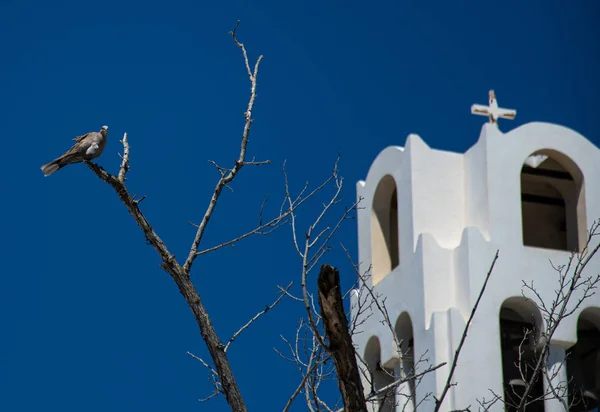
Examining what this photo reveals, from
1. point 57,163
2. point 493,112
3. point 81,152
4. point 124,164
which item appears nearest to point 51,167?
point 57,163

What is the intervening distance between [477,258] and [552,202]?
3.70 metres

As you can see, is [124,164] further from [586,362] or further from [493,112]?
[586,362]

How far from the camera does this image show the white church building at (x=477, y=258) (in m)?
20.0

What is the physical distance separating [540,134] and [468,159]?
126 cm

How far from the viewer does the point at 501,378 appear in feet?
64.4

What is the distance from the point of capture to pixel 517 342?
2142cm

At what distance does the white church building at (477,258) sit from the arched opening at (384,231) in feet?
0.08

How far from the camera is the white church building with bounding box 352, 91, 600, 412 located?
20.0 m

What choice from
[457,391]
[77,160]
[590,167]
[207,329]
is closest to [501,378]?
[457,391]

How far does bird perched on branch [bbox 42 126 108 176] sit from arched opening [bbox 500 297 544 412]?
34.0ft

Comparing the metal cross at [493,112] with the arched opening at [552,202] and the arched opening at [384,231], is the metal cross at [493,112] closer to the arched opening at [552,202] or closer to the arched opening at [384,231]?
the arched opening at [552,202]

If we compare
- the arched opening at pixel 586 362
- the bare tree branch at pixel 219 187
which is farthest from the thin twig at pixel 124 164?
the arched opening at pixel 586 362

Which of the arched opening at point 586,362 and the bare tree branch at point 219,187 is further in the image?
the arched opening at point 586,362

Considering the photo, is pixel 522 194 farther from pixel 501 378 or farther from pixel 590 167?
pixel 501 378
